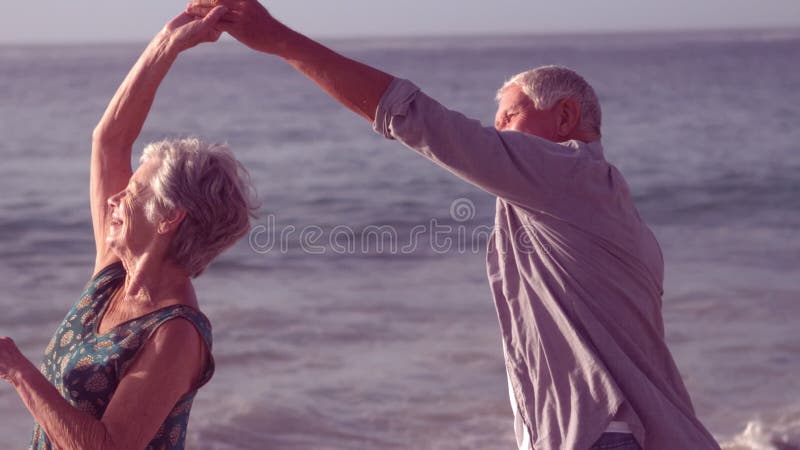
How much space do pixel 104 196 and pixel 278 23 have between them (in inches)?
34.9

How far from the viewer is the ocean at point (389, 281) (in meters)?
6.89

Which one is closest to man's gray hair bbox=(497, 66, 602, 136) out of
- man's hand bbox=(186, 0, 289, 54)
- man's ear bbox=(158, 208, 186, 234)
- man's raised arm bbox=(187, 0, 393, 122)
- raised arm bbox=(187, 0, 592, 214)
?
raised arm bbox=(187, 0, 592, 214)

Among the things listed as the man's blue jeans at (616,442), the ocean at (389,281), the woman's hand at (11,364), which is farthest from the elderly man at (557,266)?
the ocean at (389,281)

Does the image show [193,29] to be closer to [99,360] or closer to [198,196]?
[198,196]

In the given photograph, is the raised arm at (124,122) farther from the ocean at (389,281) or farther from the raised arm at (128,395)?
the ocean at (389,281)

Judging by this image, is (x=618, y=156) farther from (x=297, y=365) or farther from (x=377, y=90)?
(x=377, y=90)

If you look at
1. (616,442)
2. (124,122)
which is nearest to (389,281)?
(124,122)

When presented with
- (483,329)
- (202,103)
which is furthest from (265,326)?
(202,103)

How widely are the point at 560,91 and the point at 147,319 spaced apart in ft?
4.22

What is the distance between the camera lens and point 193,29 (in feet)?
10.1

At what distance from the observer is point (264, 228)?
14141 mm

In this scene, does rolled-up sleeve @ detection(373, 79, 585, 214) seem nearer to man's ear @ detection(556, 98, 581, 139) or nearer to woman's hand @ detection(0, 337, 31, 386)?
man's ear @ detection(556, 98, 581, 139)

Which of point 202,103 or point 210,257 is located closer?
point 210,257

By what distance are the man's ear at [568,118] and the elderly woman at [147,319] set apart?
0.90 m
